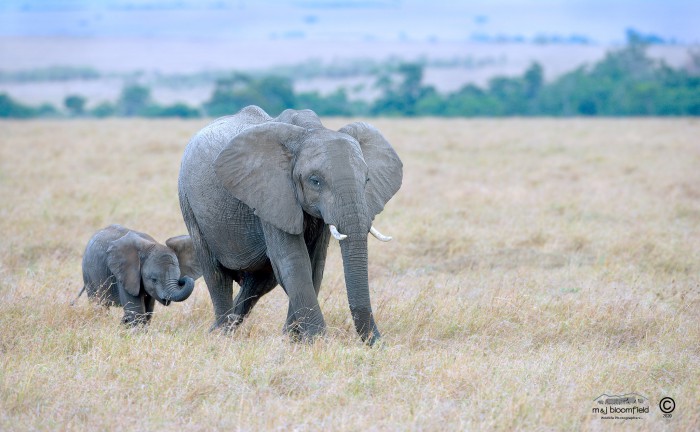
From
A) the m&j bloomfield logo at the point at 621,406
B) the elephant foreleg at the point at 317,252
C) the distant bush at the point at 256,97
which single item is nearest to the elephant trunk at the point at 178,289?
the elephant foreleg at the point at 317,252

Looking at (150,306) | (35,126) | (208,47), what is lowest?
(208,47)

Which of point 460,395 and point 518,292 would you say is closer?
point 460,395

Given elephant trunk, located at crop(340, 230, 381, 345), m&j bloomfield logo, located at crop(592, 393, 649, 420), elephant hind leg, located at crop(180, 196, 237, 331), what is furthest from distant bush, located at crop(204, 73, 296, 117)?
m&j bloomfield logo, located at crop(592, 393, 649, 420)

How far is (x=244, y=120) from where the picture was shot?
733 cm

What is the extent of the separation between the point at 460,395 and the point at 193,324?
270cm

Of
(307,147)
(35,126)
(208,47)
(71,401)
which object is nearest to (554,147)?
(35,126)

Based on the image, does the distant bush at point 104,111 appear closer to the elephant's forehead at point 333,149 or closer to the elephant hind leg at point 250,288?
the elephant hind leg at point 250,288

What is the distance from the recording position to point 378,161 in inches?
262

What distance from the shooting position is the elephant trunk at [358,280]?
19.8 feet

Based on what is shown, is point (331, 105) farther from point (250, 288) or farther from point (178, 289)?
point (250, 288)

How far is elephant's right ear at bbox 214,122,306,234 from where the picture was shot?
20.7ft

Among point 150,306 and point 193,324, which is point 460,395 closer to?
point 193,324
